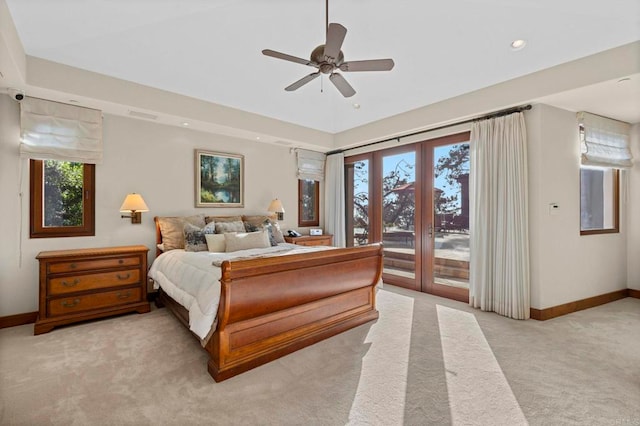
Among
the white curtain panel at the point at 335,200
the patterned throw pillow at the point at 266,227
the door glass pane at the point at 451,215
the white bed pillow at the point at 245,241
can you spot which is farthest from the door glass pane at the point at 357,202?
the white bed pillow at the point at 245,241

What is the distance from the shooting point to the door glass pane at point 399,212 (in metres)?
5.06

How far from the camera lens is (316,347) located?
287 cm

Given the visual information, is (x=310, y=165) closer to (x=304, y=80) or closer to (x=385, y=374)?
(x=304, y=80)

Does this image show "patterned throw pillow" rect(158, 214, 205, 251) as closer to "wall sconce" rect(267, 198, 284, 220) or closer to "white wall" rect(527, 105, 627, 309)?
"wall sconce" rect(267, 198, 284, 220)

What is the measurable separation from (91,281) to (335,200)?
4.28 metres

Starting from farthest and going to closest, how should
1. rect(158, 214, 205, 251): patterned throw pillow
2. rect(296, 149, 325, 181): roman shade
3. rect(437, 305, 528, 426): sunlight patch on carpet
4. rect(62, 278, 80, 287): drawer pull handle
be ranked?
rect(296, 149, 325, 181): roman shade < rect(158, 214, 205, 251): patterned throw pillow < rect(62, 278, 80, 287): drawer pull handle < rect(437, 305, 528, 426): sunlight patch on carpet

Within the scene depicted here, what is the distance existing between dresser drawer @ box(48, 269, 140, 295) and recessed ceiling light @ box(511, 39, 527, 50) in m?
4.97

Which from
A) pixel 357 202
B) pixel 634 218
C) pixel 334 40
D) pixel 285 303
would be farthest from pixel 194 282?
pixel 634 218

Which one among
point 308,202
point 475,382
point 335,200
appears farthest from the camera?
point 308,202

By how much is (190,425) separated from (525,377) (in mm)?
2518

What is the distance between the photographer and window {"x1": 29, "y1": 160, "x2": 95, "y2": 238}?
3549 mm

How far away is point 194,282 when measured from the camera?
2793mm

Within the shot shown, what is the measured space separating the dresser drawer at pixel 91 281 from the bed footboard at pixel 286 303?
191cm

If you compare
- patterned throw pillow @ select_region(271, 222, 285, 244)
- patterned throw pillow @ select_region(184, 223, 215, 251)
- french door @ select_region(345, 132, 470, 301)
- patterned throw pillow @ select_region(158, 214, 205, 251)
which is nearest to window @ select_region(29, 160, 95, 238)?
patterned throw pillow @ select_region(158, 214, 205, 251)
